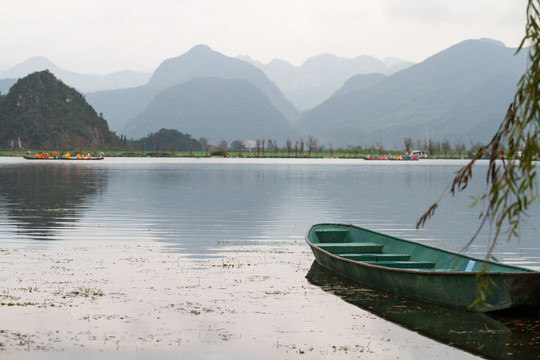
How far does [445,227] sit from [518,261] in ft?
42.3

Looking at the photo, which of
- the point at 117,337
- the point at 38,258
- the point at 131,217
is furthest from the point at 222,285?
the point at 131,217

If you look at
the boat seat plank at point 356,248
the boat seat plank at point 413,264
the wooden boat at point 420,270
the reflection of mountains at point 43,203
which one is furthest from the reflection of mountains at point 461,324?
the reflection of mountains at point 43,203

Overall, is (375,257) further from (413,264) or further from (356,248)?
(356,248)

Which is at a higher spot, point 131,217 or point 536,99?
point 536,99

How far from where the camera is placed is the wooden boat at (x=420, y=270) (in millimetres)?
16536

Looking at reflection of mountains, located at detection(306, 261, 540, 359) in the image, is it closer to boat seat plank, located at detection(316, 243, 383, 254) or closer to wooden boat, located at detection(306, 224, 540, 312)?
wooden boat, located at detection(306, 224, 540, 312)

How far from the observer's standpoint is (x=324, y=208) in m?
49.8

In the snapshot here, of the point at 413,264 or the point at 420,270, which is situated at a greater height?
the point at 420,270

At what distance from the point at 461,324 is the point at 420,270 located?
6.79 ft

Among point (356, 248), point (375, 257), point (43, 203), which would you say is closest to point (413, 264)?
point (375, 257)

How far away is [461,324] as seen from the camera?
1727 centimetres

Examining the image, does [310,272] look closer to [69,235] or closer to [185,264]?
[185,264]

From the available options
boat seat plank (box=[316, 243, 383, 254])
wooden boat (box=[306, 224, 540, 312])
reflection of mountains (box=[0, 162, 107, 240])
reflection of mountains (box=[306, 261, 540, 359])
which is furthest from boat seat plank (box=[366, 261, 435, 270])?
reflection of mountains (box=[0, 162, 107, 240])

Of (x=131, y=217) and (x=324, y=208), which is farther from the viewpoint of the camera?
(x=324, y=208)
